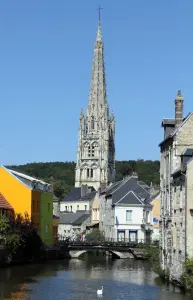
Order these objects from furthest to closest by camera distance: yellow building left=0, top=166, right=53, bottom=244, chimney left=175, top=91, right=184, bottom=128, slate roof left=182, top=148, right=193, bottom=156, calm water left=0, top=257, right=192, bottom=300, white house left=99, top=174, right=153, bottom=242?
1. white house left=99, top=174, right=153, bottom=242
2. yellow building left=0, top=166, right=53, bottom=244
3. chimney left=175, top=91, right=184, bottom=128
4. slate roof left=182, top=148, right=193, bottom=156
5. calm water left=0, top=257, right=192, bottom=300

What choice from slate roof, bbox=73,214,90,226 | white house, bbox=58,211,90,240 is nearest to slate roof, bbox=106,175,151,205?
white house, bbox=58,211,90,240

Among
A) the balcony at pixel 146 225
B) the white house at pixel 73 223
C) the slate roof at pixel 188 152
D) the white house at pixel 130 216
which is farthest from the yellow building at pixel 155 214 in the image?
the slate roof at pixel 188 152

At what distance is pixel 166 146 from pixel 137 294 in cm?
1127

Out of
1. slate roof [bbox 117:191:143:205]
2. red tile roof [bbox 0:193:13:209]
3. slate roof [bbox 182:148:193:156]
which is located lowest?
red tile roof [bbox 0:193:13:209]

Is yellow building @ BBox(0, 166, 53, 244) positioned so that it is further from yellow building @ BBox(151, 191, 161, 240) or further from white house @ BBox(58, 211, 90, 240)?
white house @ BBox(58, 211, 90, 240)

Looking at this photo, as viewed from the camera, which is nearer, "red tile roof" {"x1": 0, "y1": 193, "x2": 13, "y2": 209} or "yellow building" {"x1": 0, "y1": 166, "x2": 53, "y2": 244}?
"red tile roof" {"x1": 0, "y1": 193, "x2": 13, "y2": 209}

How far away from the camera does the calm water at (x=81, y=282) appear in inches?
1734

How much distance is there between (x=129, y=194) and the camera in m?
95.4

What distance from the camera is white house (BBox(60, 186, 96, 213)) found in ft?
475

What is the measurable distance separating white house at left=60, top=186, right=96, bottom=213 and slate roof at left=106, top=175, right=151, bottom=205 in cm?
4141

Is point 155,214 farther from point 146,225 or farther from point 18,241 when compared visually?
point 18,241

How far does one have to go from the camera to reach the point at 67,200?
513 ft

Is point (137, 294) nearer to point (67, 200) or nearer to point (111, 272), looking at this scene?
point (111, 272)

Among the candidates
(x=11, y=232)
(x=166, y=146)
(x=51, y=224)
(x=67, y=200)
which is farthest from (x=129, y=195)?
(x=67, y=200)
